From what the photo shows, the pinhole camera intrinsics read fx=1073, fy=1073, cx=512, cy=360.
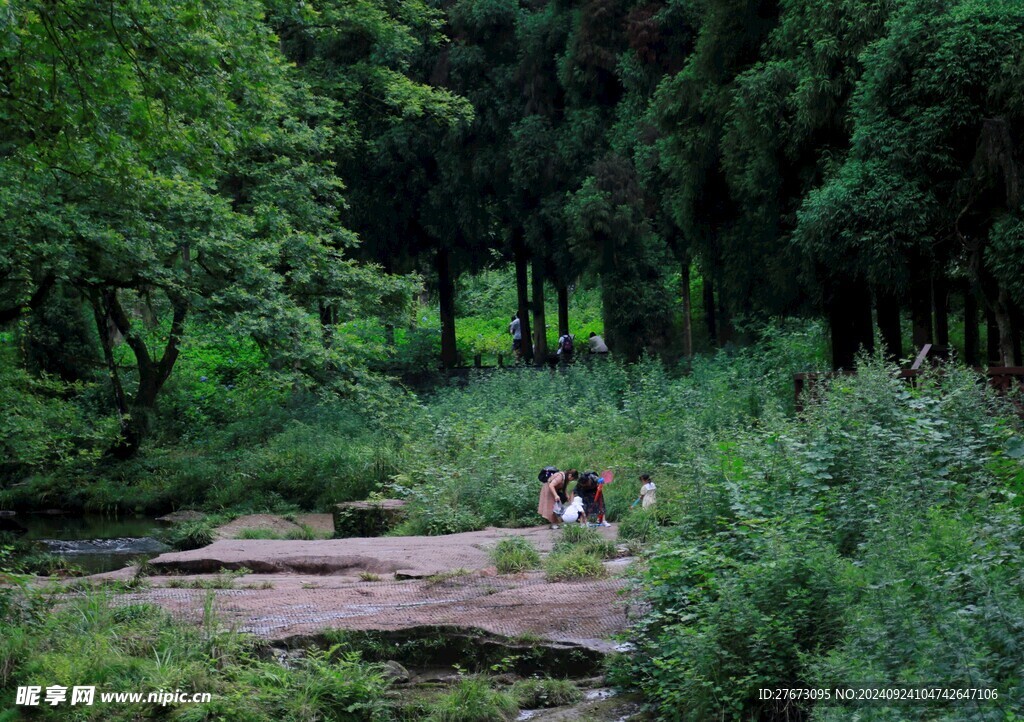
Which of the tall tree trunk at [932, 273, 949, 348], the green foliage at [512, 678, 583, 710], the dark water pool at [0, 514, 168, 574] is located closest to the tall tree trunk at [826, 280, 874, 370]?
the tall tree trunk at [932, 273, 949, 348]

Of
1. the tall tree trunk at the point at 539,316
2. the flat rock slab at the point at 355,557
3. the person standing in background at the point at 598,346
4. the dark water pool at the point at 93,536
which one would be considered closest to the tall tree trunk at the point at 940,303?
the flat rock slab at the point at 355,557

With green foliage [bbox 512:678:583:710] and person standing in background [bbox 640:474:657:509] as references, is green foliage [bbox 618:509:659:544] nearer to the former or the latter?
person standing in background [bbox 640:474:657:509]

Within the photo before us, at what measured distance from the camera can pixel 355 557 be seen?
543 inches

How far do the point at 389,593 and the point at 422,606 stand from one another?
2.73 feet

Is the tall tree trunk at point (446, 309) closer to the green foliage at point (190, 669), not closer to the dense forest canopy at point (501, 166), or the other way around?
the dense forest canopy at point (501, 166)

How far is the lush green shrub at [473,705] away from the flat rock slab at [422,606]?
1.29m

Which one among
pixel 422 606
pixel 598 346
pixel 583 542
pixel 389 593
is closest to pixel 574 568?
pixel 583 542

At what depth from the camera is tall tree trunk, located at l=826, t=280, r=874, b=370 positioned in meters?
21.2

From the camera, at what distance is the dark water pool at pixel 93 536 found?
59.1 feet

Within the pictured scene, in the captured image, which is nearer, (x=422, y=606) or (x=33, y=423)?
(x=422, y=606)

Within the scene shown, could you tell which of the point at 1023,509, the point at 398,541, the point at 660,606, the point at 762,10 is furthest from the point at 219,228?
the point at 1023,509

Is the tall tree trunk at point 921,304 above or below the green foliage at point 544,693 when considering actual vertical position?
above

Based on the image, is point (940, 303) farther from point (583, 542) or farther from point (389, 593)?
point (389, 593)

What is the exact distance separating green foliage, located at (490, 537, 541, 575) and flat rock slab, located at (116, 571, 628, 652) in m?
0.27
